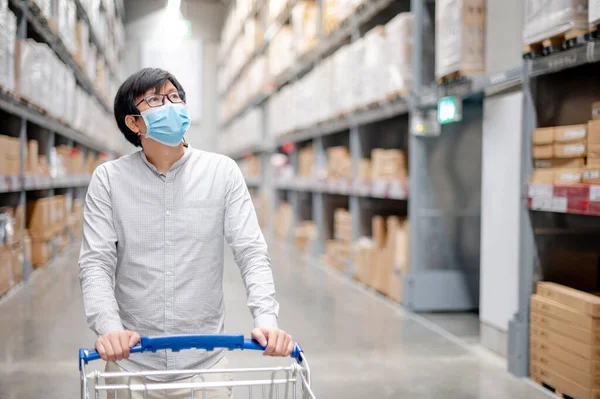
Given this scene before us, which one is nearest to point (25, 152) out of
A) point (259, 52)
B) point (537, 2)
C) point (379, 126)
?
point (379, 126)

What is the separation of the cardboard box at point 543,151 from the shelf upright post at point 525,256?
38mm

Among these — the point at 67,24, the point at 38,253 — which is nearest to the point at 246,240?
the point at 38,253

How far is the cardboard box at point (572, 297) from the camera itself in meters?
3.31

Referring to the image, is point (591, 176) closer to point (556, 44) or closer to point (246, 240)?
point (556, 44)

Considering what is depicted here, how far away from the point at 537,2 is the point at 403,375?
Answer: 2.18 meters

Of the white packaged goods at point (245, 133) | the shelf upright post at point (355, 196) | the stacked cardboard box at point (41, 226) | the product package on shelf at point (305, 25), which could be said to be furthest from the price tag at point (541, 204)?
the white packaged goods at point (245, 133)

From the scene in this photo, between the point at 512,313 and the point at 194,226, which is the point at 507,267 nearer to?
the point at 512,313

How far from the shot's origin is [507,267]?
441 cm

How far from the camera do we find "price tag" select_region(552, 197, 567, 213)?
11.5 ft

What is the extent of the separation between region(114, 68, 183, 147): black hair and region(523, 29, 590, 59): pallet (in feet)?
7.44

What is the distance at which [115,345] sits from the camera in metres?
1.60

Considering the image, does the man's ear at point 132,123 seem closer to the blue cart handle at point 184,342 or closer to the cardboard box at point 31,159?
the blue cart handle at point 184,342

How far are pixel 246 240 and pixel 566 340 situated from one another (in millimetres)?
2216

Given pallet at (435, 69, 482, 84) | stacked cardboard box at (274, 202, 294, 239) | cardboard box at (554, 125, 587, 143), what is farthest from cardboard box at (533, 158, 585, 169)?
stacked cardboard box at (274, 202, 294, 239)
